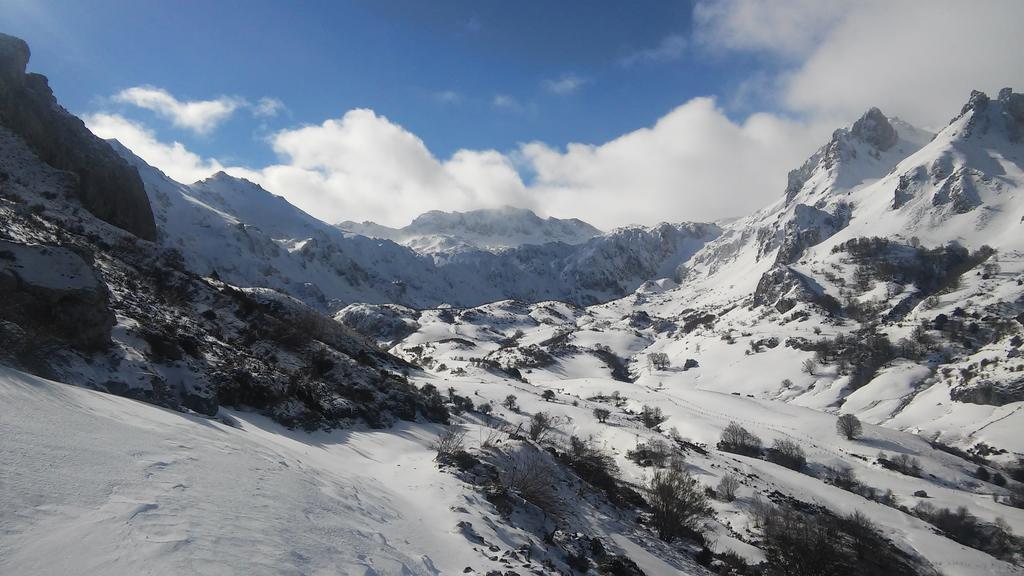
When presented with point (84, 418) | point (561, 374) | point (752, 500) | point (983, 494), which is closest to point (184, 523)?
point (84, 418)

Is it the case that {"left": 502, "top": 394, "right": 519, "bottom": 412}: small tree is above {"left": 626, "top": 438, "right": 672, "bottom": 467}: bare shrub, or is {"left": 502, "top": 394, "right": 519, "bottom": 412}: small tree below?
below

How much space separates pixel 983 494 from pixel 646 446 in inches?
2142

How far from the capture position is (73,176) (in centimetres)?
3300

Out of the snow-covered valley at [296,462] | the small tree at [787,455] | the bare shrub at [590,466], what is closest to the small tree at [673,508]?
the snow-covered valley at [296,462]

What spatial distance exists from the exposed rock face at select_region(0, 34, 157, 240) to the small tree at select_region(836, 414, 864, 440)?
90.4m

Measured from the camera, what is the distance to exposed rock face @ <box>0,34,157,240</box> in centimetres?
3753

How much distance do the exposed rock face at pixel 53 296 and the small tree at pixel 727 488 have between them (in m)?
32.6

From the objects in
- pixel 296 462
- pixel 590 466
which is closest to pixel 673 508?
pixel 590 466

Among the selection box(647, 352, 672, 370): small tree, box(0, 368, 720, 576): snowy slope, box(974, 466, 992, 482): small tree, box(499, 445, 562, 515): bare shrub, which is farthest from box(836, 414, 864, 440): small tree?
box(647, 352, 672, 370): small tree

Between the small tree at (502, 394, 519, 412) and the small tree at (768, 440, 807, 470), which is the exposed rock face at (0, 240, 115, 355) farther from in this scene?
Answer: the small tree at (768, 440, 807, 470)

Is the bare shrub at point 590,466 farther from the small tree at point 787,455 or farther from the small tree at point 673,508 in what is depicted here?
the small tree at point 787,455

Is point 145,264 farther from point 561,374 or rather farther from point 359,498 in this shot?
point 561,374

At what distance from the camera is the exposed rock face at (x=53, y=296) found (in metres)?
11.4

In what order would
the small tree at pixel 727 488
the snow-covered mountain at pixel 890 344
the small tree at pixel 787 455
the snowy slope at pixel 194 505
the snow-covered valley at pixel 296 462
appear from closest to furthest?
the snowy slope at pixel 194 505 < the snow-covered valley at pixel 296 462 < the small tree at pixel 727 488 < the small tree at pixel 787 455 < the snow-covered mountain at pixel 890 344
